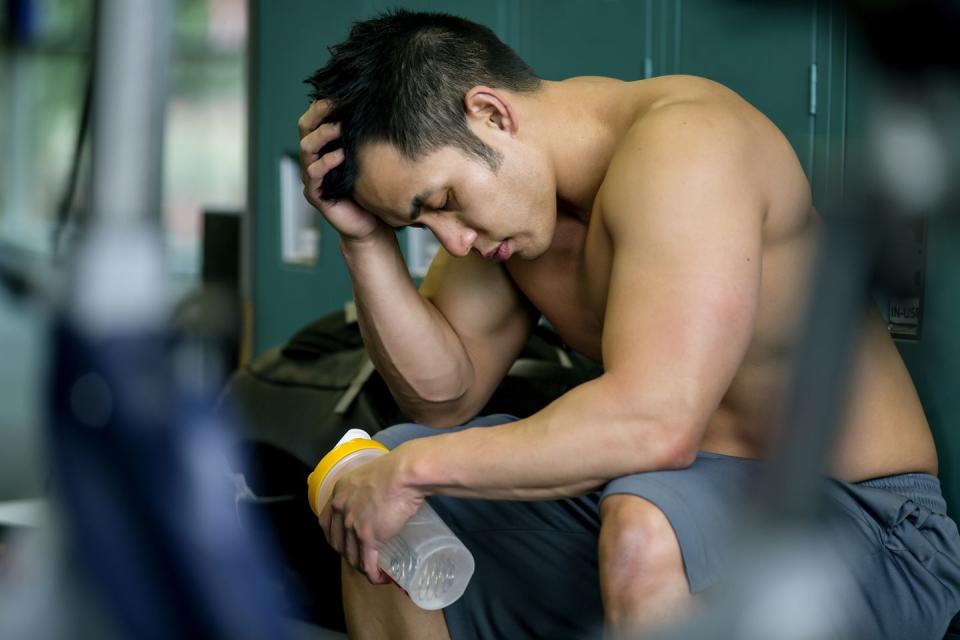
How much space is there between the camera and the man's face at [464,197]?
4.42 ft

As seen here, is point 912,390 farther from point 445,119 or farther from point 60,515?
point 60,515

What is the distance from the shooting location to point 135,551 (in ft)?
1.65

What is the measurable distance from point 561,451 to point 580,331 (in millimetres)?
417

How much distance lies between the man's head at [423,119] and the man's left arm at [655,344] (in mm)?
200

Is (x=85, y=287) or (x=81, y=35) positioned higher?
(x=81, y=35)

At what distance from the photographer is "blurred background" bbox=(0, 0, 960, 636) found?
0.51 meters

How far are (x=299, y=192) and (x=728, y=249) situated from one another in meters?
2.29

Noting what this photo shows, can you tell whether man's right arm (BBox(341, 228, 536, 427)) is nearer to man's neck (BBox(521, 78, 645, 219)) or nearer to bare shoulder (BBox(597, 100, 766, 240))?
man's neck (BBox(521, 78, 645, 219))

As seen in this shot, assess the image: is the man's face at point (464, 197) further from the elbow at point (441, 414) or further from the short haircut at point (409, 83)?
the elbow at point (441, 414)

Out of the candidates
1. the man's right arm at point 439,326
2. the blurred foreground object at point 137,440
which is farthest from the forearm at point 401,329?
the blurred foreground object at point 137,440

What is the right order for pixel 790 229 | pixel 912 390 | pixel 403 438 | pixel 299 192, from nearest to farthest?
1. pixel 790 229
2. pixel 912 390
3. pixel 403 438
4. pixel 299 192

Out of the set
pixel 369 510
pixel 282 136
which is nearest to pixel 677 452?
pixel 369 510

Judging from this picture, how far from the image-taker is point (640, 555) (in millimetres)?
1114

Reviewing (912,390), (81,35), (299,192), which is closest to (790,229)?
(912,390)
